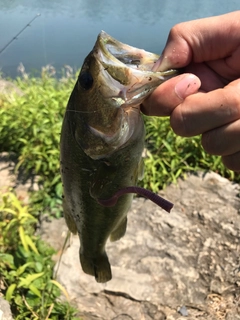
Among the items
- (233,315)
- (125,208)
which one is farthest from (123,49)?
(233,315)

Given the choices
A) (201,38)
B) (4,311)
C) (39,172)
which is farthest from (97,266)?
(39,172)

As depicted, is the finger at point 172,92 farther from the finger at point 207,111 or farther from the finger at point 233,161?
the finger at point 233,161

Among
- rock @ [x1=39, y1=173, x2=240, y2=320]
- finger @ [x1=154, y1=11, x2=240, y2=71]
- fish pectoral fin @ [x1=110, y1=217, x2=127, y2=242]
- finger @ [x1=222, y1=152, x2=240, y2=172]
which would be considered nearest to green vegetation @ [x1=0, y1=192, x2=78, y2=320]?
rock @ [x1=39, y1=173, x2=240, y2=320]

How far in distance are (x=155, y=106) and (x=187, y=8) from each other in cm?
1113

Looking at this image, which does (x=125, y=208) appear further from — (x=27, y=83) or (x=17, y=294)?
(x=27, y=83)

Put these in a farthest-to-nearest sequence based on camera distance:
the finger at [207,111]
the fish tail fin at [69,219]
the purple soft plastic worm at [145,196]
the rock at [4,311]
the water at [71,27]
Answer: the water at [71,27] → the rock at [4,311] → the fish tail fin at [69,219] → the finger at [207,111] → the purple soft plastic worm at [145,196]

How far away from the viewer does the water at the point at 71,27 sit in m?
8.74

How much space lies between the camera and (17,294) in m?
3.52

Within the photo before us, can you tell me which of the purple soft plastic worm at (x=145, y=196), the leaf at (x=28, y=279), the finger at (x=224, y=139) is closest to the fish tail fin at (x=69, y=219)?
the purple soft plastic worm at (x=145, y=196)

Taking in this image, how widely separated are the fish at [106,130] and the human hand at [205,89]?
8 centimetres

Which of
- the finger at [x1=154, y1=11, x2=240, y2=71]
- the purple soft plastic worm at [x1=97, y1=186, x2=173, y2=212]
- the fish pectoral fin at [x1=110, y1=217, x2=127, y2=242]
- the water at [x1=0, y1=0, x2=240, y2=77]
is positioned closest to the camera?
the purple soft plastic worm at [x1=97, y1=186, x2=173, y2=212]

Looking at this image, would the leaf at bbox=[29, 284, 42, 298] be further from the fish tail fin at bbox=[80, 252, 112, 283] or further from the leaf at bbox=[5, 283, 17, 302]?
the fish tail fin at bbox=[80, 252, 112, 283]

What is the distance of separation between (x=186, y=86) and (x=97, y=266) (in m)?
1.44

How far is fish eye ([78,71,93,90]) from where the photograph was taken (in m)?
1.75
